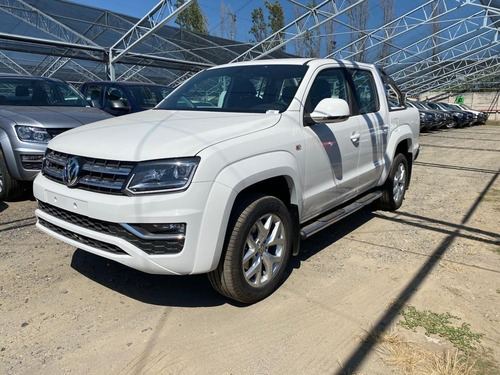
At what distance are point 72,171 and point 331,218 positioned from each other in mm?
2310

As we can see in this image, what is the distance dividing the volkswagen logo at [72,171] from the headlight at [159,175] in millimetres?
510

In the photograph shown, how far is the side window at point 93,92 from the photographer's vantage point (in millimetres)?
8852

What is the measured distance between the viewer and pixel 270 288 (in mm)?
3229

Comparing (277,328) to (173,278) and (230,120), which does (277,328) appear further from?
(230,120)

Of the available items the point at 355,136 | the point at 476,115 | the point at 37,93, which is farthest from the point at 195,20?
the point at 355,136

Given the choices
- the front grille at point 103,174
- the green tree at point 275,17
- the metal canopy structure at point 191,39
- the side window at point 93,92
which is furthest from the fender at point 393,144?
the green tree at point 275,17

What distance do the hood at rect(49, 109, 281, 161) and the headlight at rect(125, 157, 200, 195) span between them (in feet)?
0.15

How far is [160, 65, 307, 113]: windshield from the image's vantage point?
364cm

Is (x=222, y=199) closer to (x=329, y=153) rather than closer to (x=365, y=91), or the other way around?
(x=329, y=153)

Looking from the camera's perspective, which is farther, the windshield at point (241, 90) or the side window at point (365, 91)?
the side window at point (365, 91)

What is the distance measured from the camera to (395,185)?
5504mm

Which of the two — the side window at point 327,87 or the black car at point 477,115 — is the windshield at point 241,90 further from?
the black car at point 477,115

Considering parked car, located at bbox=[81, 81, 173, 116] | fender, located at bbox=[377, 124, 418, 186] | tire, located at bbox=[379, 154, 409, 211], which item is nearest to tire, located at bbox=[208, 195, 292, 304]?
fender, located at bbox=[377, 124, 418, 186]

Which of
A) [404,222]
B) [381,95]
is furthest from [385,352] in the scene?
[381,95]
